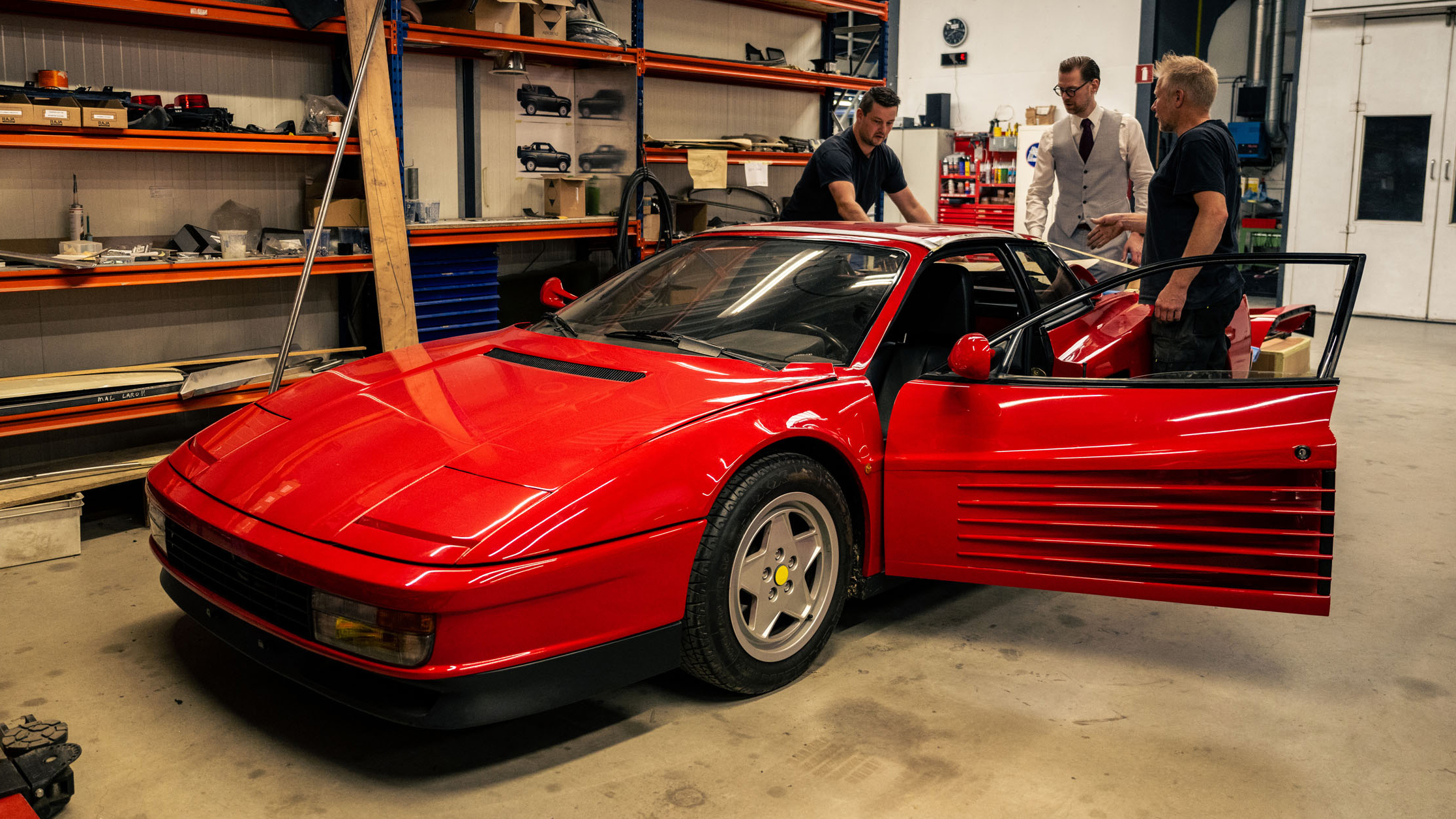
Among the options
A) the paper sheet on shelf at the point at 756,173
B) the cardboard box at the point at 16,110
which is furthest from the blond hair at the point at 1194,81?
the cardboard box at the point at 16,110

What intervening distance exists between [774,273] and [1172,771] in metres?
1.67

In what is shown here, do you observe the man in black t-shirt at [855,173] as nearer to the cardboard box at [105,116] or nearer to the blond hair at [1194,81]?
the blond hair at [1194,81]

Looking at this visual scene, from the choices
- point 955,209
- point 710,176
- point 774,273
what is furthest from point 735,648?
point 955,209

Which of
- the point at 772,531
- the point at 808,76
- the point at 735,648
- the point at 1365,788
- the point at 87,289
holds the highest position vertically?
the point at 808,76

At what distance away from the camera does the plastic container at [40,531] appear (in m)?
3.54

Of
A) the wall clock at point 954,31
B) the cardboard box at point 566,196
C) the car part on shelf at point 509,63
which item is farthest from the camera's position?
the wall clock at point 954,31

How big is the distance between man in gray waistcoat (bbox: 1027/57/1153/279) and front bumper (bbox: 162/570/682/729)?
3799mm

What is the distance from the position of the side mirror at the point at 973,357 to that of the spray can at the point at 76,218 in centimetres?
333

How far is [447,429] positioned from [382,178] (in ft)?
8.41

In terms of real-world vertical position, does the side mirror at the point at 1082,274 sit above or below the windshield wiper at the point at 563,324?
above

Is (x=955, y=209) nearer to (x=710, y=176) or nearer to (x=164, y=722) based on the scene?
(x=710, y=176)

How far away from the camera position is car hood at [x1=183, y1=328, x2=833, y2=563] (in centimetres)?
221

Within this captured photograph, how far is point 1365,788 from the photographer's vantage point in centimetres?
228

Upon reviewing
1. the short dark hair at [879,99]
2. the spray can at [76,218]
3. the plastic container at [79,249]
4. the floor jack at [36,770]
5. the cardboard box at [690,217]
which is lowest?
the floor jack at [36,770]
